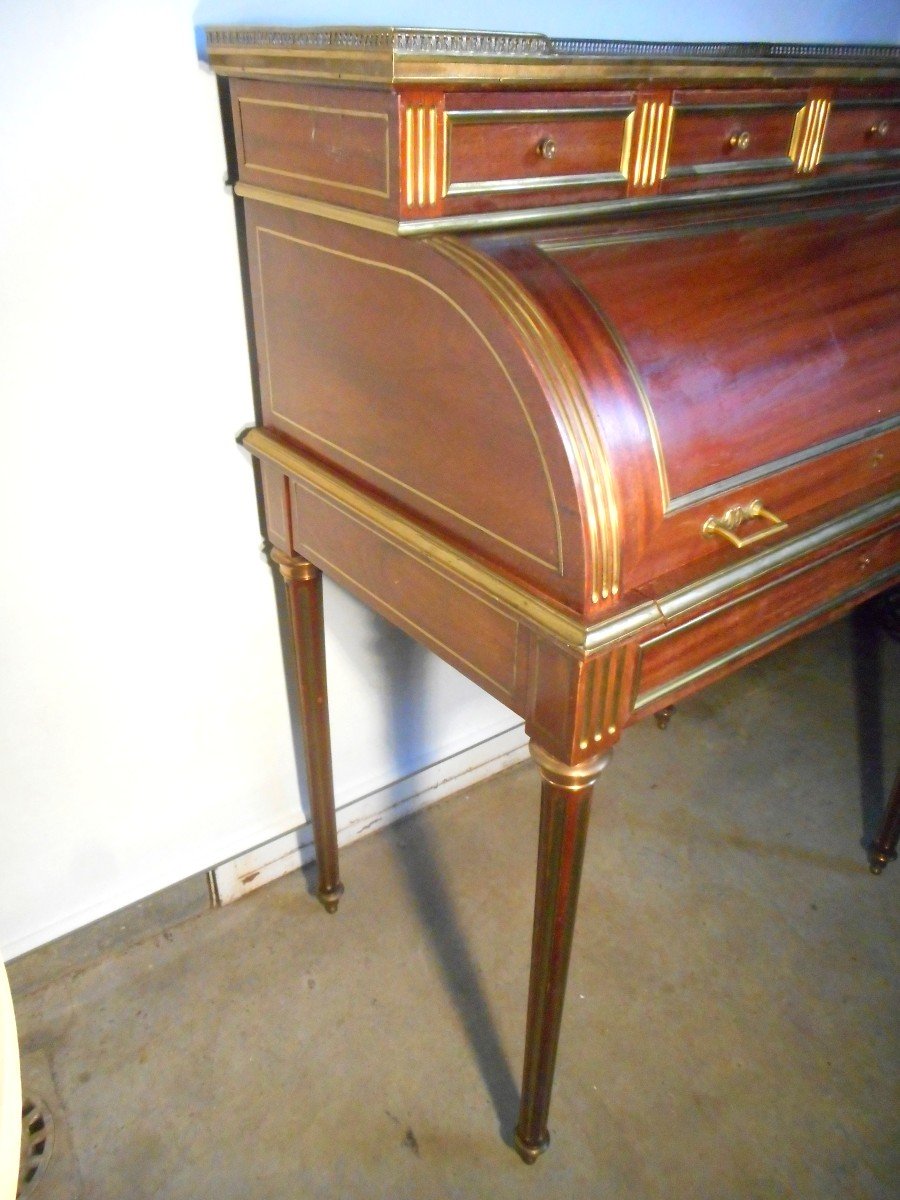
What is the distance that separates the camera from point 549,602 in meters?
0.84

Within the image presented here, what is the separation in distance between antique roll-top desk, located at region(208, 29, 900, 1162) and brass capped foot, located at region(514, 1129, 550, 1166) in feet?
0.32

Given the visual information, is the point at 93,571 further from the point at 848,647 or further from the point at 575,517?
the point at 848,647

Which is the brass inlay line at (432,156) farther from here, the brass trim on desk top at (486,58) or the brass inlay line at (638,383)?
the brass inlay line at (638,383)

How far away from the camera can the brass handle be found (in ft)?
2.92

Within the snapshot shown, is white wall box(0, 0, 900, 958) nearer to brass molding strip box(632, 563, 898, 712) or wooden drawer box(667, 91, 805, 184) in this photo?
wooden drawer box(667, 91, 805, 184)

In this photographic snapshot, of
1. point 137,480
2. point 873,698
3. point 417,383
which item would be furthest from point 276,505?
point 873,698

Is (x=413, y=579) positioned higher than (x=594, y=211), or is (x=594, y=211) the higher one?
(x=594, y=211)

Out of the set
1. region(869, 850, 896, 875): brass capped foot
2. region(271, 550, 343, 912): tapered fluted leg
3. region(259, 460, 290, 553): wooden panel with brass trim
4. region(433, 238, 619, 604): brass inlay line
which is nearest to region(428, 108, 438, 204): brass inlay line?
region(433, 238, 619, 604): brass inlay line

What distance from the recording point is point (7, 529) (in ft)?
3.77

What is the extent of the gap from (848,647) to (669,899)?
1138mm

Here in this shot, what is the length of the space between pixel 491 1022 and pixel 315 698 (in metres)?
0.61

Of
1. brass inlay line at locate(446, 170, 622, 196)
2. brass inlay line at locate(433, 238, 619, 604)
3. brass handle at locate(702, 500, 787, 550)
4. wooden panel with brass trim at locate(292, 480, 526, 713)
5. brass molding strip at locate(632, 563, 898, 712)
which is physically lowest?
brass molding strip at locate(632, 563, 898, 712)

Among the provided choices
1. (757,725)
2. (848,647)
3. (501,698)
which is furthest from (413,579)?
(848,647)

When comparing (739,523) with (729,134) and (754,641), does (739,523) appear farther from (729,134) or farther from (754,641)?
(729,134)
